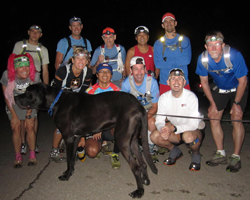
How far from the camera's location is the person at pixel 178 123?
11.9ft

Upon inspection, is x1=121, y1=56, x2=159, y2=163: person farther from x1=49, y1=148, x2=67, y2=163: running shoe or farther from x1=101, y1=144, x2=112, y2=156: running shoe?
x1=49, y1=148, x2=67, y2=163: running shoe

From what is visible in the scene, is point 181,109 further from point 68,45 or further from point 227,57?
point 68,45

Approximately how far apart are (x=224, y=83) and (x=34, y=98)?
342cm

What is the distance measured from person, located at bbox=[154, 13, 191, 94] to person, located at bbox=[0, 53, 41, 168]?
270cm

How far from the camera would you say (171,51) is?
180 inches

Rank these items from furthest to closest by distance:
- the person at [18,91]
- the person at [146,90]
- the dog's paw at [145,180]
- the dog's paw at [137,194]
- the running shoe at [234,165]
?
the person at [146,90]
the person at [18,91]
the running shoe at [234,165]
the dog's paw at [145,180]
the dog's paw at [137,194]

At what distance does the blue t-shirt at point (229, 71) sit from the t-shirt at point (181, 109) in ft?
1.88

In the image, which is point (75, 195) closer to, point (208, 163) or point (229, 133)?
point (208, 163)

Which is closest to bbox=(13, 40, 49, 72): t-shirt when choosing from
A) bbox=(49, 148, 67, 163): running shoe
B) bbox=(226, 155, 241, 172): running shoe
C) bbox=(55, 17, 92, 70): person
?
bbox=(55, 17, 92, 70): person

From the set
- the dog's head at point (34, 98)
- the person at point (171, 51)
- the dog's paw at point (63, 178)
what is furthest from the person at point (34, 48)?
the person at point (171, 51)

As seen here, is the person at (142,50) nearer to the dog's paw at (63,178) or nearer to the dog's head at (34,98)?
the dog's head at (34,98)

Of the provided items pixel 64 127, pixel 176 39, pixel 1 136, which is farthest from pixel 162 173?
pixel 1 136

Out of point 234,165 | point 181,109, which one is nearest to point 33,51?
point 181,109

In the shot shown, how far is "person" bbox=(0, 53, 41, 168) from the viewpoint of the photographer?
387 cm
